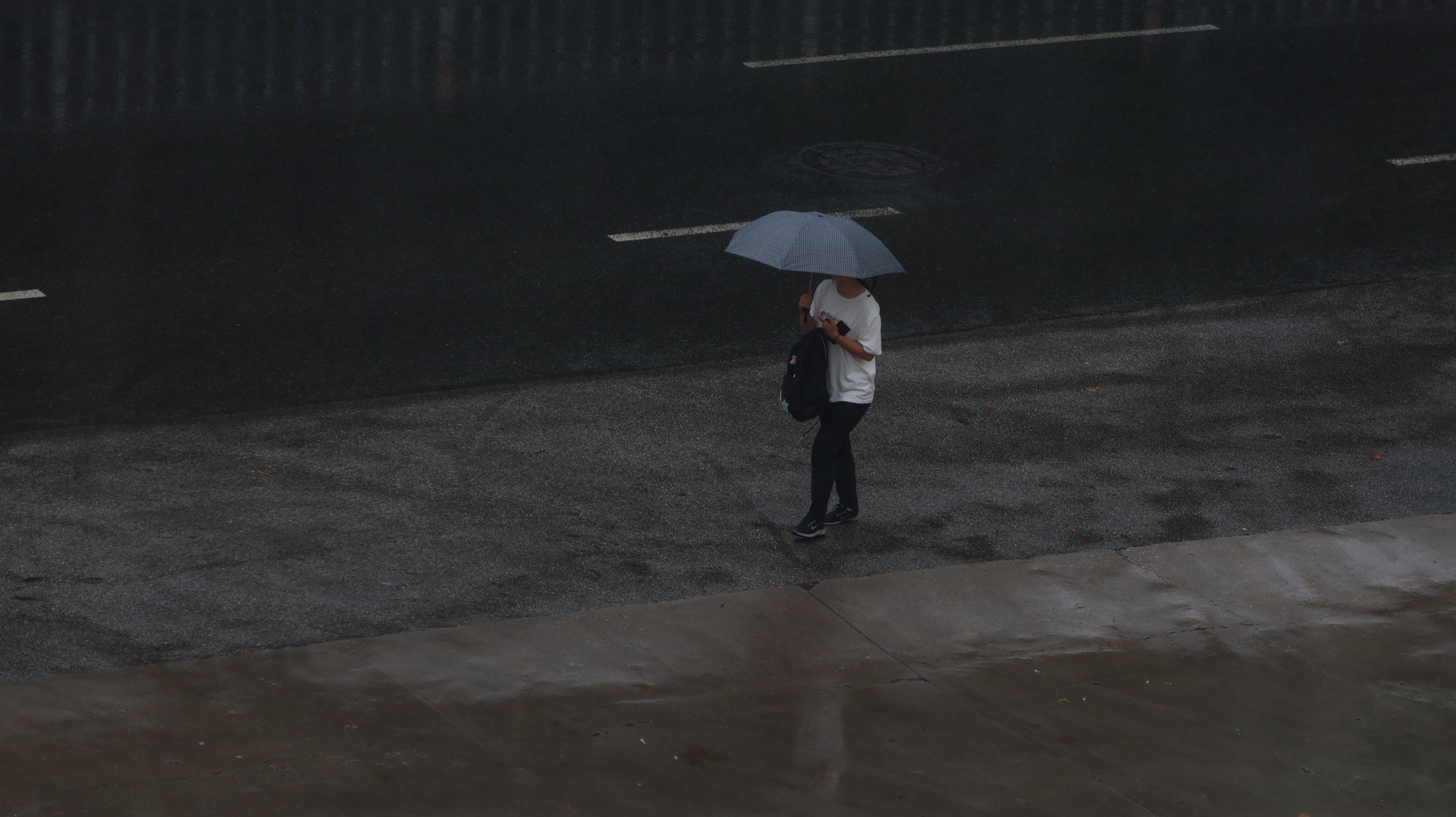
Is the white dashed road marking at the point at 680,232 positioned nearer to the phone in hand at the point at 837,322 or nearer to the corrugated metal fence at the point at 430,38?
the corrugated metal fence at the point at 430,38

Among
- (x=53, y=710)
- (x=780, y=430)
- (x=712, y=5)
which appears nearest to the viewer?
(x=53, y=710)

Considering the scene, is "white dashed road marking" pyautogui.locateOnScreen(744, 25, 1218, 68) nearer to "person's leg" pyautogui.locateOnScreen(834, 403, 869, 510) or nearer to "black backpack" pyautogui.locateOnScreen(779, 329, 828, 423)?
"person's leg" pyautogui.locateOnScreen(834, 403, 869, 510)

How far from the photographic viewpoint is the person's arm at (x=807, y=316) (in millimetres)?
7637

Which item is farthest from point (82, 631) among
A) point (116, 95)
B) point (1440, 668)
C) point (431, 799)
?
point (116, 95)

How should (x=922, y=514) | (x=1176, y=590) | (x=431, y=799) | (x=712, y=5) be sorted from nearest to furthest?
(x=431, y=799), (x=1176, y=590), (x=922, y=514), (x=712, y=5)

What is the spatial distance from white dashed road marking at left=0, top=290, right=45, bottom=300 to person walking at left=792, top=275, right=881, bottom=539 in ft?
17.3

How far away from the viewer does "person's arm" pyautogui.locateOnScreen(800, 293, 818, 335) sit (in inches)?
301

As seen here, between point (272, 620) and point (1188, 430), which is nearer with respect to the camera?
point (272, 620)

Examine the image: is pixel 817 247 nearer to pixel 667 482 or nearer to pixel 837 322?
pixel 837 322

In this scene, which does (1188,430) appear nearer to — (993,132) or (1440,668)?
(1440,668)

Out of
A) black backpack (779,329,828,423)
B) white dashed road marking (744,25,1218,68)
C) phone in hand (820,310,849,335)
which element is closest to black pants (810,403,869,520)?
black backpack (779,329,828,423)

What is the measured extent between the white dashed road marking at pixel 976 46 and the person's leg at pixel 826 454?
846cm

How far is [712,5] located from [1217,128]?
5.91m

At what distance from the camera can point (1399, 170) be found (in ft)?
44.2
